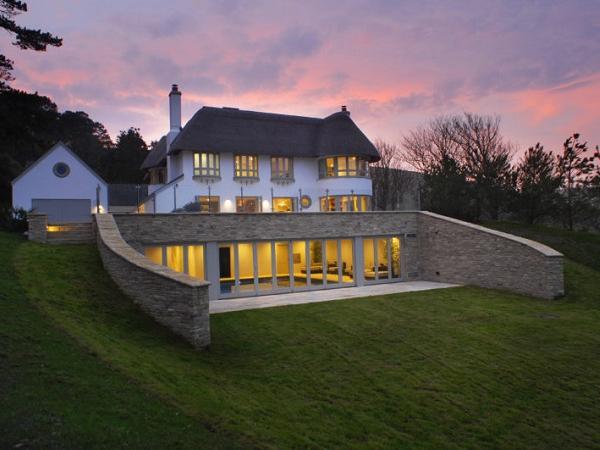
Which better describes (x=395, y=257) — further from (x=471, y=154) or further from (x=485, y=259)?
(x=471, y=154)

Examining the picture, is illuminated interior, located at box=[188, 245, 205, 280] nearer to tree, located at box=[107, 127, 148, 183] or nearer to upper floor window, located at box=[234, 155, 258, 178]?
upper floor window, located at box=[234, 155, 258, 178]

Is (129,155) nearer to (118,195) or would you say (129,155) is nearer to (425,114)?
(118,195)

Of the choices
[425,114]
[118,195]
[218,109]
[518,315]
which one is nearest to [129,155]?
[118,195]

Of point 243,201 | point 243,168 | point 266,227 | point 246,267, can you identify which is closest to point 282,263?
point 246,267

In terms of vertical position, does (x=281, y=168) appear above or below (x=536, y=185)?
above

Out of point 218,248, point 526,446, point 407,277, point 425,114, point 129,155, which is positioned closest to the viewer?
point 526,446

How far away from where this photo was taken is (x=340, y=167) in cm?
2747

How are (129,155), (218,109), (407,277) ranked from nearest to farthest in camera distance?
(407,277)
(218,109)
(129,155)

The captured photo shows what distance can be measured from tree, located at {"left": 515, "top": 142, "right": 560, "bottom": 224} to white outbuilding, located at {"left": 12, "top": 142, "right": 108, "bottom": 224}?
26.8 meters

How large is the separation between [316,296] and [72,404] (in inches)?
486

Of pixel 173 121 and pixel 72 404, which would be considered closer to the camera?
pixel 72 404

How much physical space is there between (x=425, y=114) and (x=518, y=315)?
31.7 meters

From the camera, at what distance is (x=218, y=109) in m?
A: 26.7

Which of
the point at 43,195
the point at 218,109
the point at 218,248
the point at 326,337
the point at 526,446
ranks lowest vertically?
the point at 526,446
